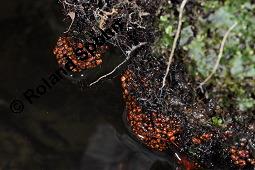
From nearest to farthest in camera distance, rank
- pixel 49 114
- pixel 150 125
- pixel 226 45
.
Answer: pixel 226 45 < pixel 150 125 < pixel 49 114

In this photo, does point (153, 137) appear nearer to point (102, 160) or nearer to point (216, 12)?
point (102, 160)

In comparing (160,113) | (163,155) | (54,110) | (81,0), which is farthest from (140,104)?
(81,0)

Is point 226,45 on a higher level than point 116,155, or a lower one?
higher

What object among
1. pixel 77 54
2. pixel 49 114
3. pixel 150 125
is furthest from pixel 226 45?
pixel 49 114

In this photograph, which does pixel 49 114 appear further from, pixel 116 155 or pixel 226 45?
pixel 226 45

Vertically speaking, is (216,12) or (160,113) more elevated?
(216,12)

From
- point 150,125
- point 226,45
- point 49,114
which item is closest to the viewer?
point 226,45

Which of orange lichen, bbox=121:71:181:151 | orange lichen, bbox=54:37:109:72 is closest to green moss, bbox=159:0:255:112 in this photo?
orange lichen, bbox=121:71:181:151
